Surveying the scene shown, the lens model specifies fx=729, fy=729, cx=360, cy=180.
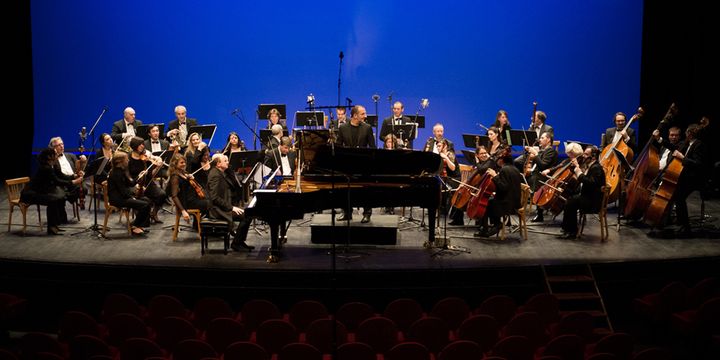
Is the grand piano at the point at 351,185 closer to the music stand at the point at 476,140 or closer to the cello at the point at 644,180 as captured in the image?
the music stand at the point at 476,140

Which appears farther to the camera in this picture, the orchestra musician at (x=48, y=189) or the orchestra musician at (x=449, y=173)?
the orchestra musician at (x=449, y=173)

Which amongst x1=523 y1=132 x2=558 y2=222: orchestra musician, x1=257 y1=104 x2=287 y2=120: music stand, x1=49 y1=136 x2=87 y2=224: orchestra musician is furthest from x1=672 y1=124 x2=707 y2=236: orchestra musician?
x1=49 y1=136 x2=87 y2=224: orchestra musician

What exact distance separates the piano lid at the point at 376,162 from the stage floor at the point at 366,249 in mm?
1009

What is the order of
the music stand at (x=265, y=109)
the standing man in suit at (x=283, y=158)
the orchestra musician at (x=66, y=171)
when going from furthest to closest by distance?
the music stand at (x=265, y=109)
the standing man in suit at (x=283, y=158)
the orchestra musician at (x=66, y=171)

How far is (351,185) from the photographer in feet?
27.1

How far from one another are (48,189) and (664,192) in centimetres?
805

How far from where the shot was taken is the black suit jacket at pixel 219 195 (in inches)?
348

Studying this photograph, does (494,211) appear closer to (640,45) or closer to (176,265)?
(176,265)

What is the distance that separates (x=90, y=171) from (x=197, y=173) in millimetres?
1443

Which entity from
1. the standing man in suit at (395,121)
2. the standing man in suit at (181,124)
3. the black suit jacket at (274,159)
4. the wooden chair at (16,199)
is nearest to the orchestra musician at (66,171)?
the wooden chair at (16,199)

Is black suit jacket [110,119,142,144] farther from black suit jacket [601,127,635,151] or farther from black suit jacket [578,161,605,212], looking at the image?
black suit jacket [601,127,635,151]

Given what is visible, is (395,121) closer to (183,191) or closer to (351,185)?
(351,185)

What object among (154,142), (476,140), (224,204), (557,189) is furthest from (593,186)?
(154,142)

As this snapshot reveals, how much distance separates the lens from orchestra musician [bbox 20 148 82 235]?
9.41 meters
